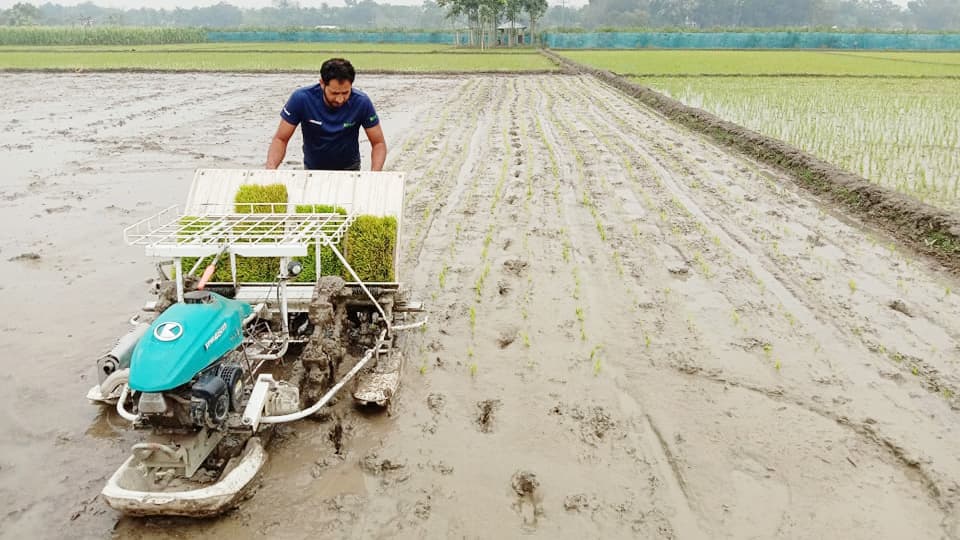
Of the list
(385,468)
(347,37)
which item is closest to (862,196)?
(385,468)

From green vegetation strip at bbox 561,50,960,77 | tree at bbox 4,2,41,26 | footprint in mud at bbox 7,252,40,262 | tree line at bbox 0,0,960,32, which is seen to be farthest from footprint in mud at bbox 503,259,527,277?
tree at bbox 4,2,41,26

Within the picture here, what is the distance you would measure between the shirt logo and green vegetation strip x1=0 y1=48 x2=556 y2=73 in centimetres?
2532

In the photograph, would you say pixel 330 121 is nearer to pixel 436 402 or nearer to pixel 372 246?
pixel 372 246

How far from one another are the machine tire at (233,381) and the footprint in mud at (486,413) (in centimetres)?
119

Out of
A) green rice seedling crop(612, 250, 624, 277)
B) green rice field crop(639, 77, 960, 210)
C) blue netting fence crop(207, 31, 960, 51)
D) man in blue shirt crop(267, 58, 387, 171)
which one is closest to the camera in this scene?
man in blue shirt crop(267, 58, 387, 171)

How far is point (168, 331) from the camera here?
287 cm

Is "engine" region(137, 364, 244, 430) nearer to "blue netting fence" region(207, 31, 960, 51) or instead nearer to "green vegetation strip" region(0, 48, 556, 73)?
"green vegetation strip" region(0, 48, 556, 73)

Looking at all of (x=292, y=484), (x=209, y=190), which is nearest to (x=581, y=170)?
(x=209, y=190)

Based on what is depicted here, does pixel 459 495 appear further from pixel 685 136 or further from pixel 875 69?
pixel 875 69

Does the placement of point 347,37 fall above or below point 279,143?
above

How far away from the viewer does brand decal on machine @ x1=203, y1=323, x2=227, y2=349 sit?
2955 mm

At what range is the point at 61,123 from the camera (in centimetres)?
1427

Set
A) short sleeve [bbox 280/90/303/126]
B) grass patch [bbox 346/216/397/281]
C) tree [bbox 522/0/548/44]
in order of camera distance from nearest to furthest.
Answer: grass patch [bbox 346/216/397/281], short sleeve [bbox 280/90/303/126], tree [bbox 522/0/548/44]

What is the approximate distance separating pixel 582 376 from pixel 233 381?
2.00m
